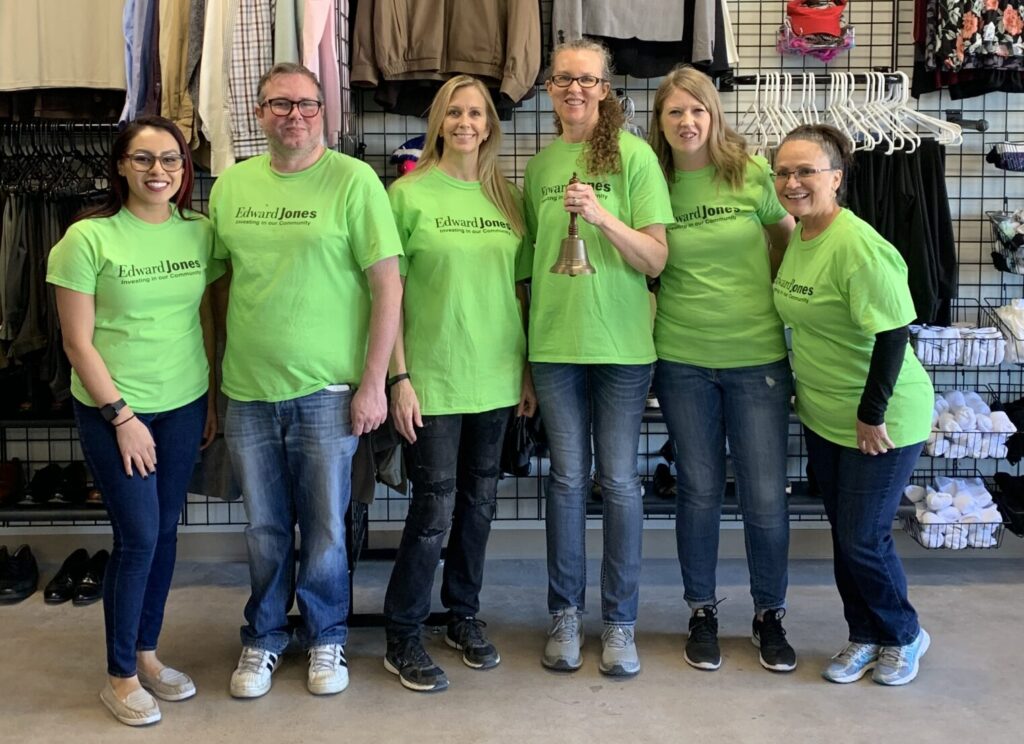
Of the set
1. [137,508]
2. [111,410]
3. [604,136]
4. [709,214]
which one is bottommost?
[137,508]

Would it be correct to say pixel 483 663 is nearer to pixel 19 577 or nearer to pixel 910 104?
pixel 19 577

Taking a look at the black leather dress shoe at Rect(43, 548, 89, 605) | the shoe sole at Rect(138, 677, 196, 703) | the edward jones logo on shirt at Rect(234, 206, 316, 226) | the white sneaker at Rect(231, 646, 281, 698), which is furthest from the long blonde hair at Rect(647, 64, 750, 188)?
the black leather dress shoe at Rect(43, 548, 89, 605)

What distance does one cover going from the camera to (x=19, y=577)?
4.14 m

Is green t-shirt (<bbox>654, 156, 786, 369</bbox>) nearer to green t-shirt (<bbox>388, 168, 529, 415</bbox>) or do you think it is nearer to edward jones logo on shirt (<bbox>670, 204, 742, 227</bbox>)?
edward jones logo on shirt (<bbox>670, 204, 742, 227</bbox>)

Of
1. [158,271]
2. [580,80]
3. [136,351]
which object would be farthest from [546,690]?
[580,80]

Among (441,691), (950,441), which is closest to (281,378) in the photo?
(441,691)

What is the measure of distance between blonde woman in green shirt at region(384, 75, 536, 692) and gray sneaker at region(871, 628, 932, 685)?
1.27 m

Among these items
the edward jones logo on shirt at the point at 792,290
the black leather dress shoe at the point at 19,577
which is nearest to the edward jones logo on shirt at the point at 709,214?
the edward jones logo on shirt at the point at 792,290

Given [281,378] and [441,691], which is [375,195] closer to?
[281,378]

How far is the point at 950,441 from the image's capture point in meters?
4.08

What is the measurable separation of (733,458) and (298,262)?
141 cm

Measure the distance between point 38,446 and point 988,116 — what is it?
4.11 meters

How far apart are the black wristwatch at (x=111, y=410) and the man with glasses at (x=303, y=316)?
0.32 meters

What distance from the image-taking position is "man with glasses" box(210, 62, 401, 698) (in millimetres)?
2947
